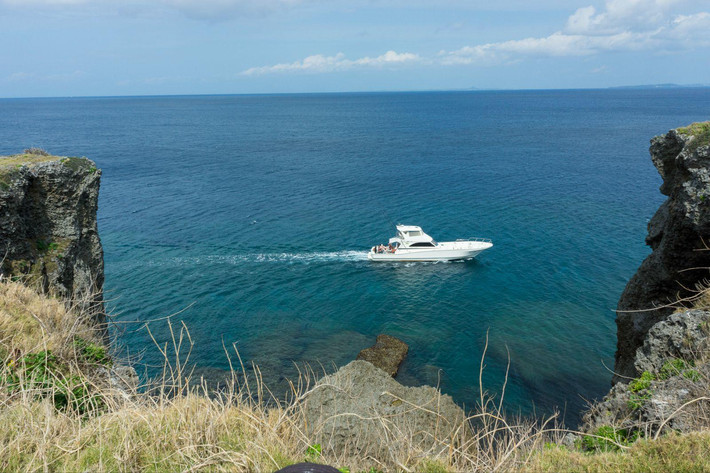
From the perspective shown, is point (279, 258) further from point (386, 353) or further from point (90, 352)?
point (90, 352)

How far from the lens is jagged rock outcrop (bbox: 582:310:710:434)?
7308mm

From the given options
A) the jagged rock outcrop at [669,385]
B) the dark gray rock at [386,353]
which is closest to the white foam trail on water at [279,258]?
the dark gray rock at [386,353]

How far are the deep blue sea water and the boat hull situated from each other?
993mm

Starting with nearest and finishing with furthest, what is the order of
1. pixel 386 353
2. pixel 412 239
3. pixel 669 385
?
pixel 669 385 < pixel 386 353 < pixel 412 239

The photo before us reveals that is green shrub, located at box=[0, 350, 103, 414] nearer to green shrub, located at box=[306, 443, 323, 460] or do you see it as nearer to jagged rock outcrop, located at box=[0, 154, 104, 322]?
green shrub, located at box=[306, 443, 323, 460]

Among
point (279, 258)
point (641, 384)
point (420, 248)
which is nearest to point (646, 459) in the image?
point (641, 384)

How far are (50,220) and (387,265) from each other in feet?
90.2

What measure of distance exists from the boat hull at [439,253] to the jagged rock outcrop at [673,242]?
21744mm

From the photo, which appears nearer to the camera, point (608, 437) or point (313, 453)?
point (313, 453)

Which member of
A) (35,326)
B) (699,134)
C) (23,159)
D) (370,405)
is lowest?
(370,405)

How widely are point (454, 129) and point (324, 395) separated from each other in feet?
397

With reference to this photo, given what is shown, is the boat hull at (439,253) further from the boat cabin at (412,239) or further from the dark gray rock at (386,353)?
the dark gray rock at (386,353)

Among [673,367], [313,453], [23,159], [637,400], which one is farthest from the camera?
[23,159]

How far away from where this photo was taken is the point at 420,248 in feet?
130
